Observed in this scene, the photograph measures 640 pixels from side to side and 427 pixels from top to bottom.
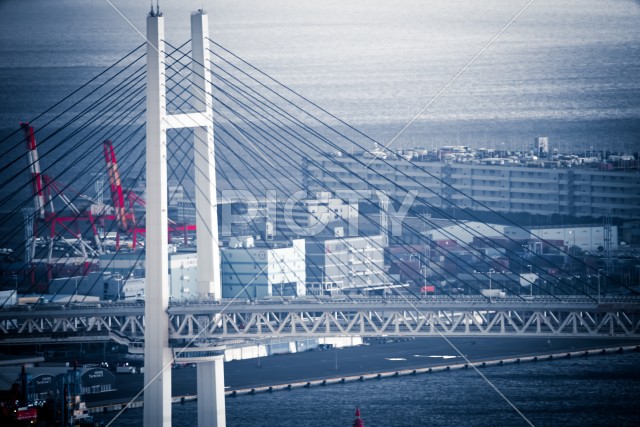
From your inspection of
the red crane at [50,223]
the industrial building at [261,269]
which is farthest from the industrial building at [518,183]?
the industrial building at [261,269]

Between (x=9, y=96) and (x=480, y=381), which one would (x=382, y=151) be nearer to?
(x=9, y=96)

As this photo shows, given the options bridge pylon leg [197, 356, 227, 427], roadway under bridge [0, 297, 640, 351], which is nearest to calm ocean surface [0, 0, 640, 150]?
roadway under bridge [0, 297, 640, 351]

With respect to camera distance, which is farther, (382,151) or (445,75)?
(445,75)

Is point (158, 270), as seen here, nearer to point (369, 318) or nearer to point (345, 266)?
point (369, 318)

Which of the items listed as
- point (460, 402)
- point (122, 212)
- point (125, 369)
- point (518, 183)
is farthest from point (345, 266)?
point (518, 183)

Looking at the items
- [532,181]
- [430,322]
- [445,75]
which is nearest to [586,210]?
[532,181]

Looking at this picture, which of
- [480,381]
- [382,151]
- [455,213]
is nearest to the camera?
[480,381]

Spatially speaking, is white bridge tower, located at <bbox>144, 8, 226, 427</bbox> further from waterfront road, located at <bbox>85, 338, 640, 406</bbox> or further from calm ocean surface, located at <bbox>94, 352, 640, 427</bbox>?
waterfront road, located at <bbox>85, 338, 640, 406</bbox>

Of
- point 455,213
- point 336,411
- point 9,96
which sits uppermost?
point 9,96
